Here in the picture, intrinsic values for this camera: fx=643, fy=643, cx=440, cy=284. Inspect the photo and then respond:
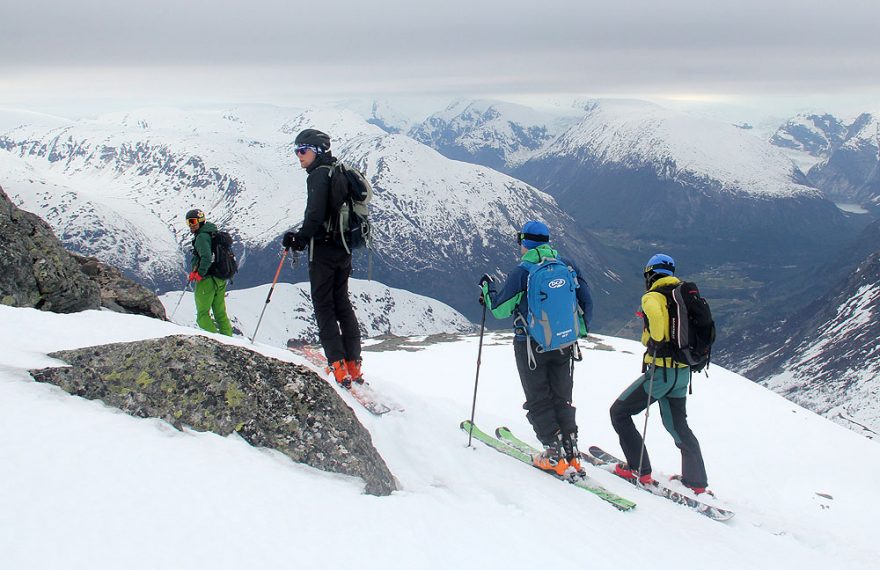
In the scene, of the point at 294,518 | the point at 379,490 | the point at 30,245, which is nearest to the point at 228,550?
the point at 294,518

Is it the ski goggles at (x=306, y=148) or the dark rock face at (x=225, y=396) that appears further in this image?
the ski goggles at (x=306, y=148)

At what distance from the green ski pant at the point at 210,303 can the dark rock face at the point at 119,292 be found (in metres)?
1.52

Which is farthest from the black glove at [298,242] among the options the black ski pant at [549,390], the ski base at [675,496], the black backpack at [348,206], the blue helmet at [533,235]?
the ski base at [675,496]

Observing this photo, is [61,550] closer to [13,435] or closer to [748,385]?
[13,435]

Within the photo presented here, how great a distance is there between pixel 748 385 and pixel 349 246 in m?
19.6

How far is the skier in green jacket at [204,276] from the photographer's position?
51.3 feet

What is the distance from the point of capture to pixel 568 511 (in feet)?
27.8

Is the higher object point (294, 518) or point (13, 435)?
point (13, 435)

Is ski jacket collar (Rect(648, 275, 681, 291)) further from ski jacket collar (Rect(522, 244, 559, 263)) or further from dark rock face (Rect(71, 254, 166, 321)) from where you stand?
dark rock face (Rect(71, 254, 166, 321))

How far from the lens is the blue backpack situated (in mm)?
10016

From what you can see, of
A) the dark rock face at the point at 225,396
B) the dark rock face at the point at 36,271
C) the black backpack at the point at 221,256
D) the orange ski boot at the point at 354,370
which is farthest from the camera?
the black backpack at the point at 221,256

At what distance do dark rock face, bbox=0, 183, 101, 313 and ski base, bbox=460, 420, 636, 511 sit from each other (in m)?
8.35

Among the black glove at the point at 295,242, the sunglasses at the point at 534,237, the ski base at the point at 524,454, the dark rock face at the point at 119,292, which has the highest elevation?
the sunglasses at the point at 534,237

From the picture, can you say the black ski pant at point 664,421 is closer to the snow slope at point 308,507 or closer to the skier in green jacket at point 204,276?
the snow slope at point 308,507
